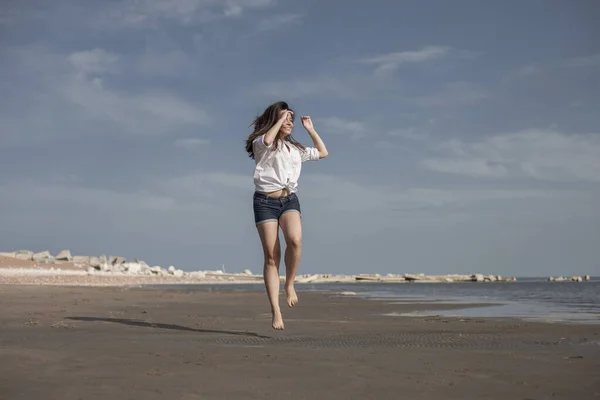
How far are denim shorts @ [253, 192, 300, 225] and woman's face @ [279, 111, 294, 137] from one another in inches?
27.2

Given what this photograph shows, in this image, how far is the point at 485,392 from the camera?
3.64 meters

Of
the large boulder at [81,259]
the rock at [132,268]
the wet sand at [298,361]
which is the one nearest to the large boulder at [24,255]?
the large boulder at [81,259]

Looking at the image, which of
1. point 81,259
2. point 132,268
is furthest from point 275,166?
point 81,259

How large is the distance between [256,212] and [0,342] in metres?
2.87

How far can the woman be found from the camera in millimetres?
7422

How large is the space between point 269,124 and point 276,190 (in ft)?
2.41

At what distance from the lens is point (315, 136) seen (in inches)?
310

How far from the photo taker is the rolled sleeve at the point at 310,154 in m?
7.77

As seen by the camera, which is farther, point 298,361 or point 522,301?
point 522,301

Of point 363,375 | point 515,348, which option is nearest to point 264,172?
point 515,348

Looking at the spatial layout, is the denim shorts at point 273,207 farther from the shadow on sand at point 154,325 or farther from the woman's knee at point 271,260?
the shadow on sand at point 154,325

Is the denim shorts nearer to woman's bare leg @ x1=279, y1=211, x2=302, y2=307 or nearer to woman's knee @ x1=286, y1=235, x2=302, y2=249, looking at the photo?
woman's bare leg @ x1=279, y1=211, x2=302, y2=307

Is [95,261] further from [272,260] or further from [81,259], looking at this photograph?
[272,260]

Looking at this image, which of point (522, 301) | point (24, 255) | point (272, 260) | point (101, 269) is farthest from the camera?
point (24, 255)
